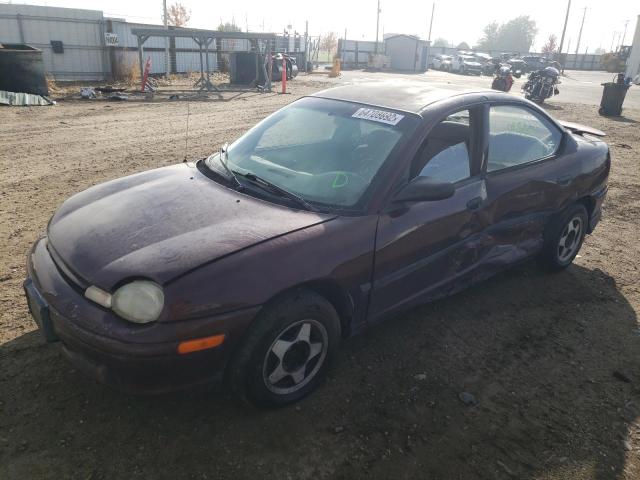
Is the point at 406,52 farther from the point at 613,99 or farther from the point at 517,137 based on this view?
the point at 517,137

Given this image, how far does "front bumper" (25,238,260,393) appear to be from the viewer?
6.91 feet

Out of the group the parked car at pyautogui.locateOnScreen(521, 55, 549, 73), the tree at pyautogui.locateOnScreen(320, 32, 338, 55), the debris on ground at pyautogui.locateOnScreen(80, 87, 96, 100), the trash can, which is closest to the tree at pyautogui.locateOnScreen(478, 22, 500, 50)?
the tree at pyautogui.locateOnScreen(320, 32, 338, 55)

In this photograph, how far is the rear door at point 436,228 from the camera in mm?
2840

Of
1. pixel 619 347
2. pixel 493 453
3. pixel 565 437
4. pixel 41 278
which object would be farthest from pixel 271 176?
pixel 619 347

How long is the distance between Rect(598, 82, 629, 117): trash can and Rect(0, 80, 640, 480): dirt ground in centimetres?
1263

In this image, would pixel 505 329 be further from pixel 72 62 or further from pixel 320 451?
pixel 72 62

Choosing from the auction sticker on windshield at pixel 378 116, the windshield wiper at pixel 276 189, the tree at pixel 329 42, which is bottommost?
the windshield wiper at pixel 276 189

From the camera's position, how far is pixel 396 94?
11.3ft

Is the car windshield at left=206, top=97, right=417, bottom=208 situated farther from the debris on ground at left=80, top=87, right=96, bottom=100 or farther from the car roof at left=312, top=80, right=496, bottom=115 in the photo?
the debris on ground at left=80, top=87, right=96, bottom=100

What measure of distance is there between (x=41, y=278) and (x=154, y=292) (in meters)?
0.80

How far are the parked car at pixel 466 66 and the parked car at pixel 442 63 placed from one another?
91 cm

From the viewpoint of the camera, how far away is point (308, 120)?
3510 mm

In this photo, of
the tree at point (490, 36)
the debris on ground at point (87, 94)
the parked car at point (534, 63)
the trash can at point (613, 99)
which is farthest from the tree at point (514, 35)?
the debris on ground at point (87, 94)

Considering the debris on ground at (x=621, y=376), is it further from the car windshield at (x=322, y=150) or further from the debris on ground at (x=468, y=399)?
the car windshield at (x=322, y=150)
